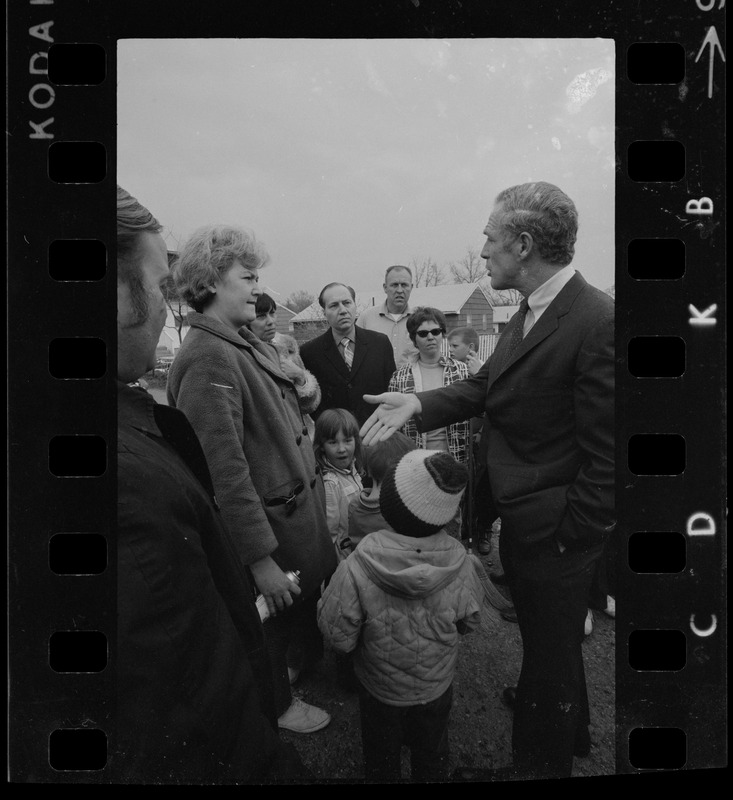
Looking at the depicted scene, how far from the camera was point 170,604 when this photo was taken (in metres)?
1.89

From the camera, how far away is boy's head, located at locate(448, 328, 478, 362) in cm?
234

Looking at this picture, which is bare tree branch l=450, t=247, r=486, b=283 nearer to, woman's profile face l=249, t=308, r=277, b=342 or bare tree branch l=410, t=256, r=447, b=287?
bare tree branch l=410, t=256, r=447, b=287

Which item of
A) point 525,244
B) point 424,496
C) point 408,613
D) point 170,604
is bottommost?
point 408,613

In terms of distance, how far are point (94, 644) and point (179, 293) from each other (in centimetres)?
142

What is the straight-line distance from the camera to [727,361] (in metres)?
2.32

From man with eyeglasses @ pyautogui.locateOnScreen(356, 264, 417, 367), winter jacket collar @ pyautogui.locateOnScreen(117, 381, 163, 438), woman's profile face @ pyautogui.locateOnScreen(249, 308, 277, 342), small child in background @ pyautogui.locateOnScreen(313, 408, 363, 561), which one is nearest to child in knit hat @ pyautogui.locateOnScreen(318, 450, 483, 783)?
small child in background @ pyautogui.locateOnScreen(313, 408, 363, 561)

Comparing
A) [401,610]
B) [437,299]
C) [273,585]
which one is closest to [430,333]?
[437,299]

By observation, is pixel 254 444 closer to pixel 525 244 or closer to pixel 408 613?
pixel 408 613

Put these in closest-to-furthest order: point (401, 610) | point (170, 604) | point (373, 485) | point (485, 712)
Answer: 1. point (170, 604)
2. point (401, 610)
3. point (373, 485)
4. point (485, 712)

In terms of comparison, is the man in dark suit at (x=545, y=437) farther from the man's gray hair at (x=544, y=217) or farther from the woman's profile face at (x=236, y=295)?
the woman's profile face at (x=236, y=295)

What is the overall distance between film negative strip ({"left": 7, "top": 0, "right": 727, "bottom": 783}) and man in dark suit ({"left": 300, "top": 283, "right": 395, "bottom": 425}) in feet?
2.67

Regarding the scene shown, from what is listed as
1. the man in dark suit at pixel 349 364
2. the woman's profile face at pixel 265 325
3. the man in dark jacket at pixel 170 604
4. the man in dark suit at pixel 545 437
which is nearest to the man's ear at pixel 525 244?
the man in dark suit at pixel 545 437

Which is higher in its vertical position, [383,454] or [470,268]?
[470,268]

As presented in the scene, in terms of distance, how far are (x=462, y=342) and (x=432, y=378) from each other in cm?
19
